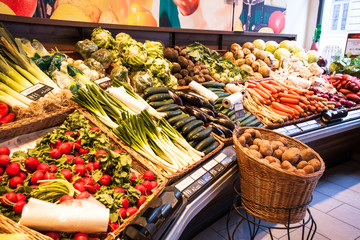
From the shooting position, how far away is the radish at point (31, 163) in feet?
4.25

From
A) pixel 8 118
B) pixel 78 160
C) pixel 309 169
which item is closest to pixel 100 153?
pixel 78 160

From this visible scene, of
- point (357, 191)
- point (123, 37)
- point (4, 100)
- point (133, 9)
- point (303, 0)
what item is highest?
point (303, 0)

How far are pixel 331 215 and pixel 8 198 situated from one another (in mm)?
Result: 3258

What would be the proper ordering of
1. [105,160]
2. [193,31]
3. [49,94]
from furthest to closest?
[193,31] → [49,94] → [105,160]

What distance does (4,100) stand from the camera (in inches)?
70.7

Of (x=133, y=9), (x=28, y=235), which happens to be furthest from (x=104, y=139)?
(x=133, y=9)

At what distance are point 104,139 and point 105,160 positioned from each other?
0.21 metres

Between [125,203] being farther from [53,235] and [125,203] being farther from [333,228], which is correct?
[333,228]

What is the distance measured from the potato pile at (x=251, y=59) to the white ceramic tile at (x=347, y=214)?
2323mm

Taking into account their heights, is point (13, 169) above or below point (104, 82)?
below

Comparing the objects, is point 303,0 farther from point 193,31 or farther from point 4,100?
point 4,100

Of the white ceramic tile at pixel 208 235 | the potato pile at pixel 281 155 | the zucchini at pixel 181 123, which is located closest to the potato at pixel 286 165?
the potato pile at pixel 281 155

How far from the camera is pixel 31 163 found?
1298mm

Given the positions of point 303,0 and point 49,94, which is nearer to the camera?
point 49,94
